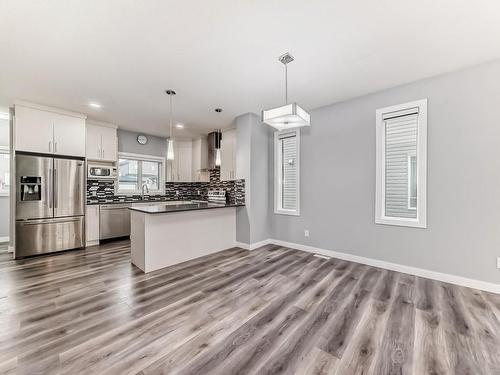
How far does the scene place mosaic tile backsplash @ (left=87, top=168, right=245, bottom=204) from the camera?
4900 mm

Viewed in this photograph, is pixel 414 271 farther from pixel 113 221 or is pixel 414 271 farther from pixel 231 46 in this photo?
pixel 113 221

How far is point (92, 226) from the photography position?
476 cm

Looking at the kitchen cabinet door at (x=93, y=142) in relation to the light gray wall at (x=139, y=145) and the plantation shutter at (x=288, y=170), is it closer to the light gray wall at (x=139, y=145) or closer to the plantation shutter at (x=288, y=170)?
the light gray wall at (x=139, y=145)

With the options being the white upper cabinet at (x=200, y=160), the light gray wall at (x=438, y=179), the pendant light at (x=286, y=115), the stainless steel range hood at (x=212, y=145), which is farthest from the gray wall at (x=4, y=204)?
the light gray wall at (x=438, y=179)

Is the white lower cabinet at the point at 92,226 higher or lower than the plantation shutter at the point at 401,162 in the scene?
lower

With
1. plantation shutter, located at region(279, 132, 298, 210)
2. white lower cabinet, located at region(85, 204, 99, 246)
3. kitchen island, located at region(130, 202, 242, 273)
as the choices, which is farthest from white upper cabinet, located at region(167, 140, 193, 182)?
plantation shutter, located at region(279, 132, 298, 210)

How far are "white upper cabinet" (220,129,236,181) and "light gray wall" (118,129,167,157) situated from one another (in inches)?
85.5

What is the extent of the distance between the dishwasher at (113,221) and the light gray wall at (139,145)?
1518mm

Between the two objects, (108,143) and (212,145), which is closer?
(108,143)

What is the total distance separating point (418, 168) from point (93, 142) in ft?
20.4

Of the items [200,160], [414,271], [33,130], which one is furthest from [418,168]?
[33,130]

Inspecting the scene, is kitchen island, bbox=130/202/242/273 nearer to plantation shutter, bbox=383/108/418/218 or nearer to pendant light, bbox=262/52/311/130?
pendant light, bbox=262/52/311/130

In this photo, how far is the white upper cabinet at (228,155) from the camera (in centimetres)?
504

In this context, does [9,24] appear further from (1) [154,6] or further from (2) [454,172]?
(2) [454,172]
